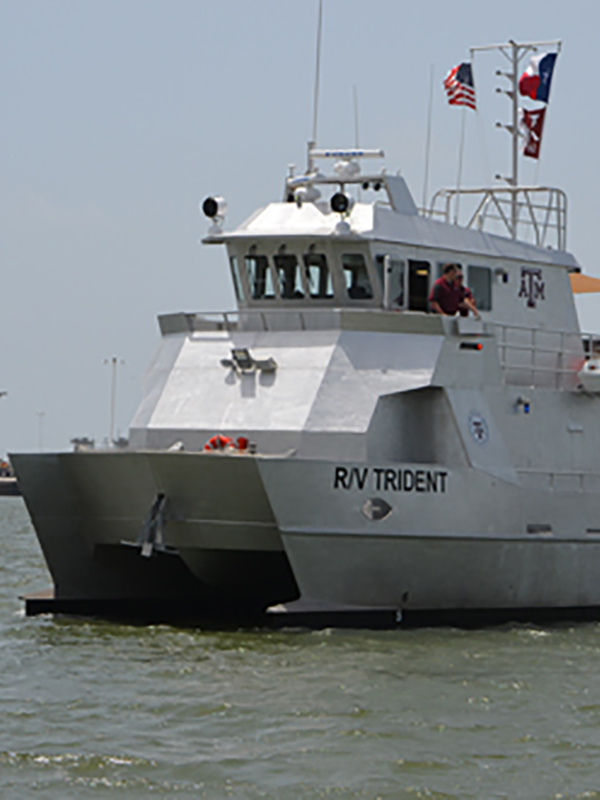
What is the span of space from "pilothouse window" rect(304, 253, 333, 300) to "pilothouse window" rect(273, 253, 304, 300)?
139 mm

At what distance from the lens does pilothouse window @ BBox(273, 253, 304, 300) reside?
18.0m

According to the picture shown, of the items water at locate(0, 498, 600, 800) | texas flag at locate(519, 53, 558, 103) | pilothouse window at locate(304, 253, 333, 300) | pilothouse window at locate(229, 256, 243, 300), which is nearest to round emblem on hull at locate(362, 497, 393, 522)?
water at locate(0, 498, 600, 800)

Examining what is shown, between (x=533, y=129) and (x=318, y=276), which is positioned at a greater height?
(x=533, y=129)

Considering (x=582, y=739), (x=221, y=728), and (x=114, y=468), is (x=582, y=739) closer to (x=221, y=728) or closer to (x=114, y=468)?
(x=221, y=728)

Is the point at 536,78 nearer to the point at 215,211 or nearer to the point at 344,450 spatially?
the point at 215,211

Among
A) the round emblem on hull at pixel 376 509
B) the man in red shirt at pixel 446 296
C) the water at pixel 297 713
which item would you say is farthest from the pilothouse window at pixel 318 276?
the water at pixel 297 713

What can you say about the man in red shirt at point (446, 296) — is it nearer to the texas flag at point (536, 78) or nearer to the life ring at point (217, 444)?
the life ring at point (217, 444)

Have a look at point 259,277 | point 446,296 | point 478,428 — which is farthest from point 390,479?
point 259,277

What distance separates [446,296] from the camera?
1752cm

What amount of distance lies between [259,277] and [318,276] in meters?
0.81

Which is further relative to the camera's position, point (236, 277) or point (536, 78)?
point (536, 78)

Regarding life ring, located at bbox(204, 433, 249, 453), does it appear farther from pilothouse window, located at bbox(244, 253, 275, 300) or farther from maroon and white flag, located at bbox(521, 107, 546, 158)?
maroon and white flag, located at bbox(521, 107, 546, 158)

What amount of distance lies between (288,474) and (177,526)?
1587mm

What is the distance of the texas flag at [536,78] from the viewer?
831 inches
